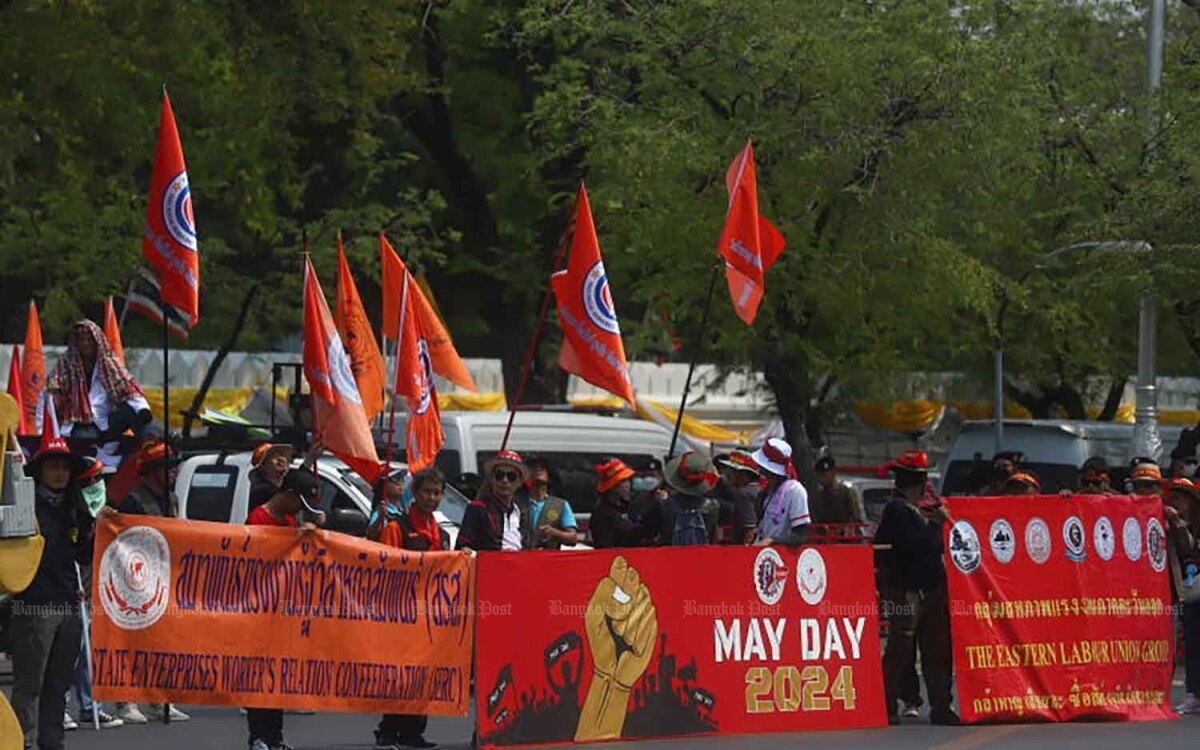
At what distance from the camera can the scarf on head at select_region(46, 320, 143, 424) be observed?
15156 millimetres

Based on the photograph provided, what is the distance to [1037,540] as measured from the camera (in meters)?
14.4

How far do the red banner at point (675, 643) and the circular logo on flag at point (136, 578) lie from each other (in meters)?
1.69

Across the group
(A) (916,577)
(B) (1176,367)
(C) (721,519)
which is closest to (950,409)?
(B) (1176,367)

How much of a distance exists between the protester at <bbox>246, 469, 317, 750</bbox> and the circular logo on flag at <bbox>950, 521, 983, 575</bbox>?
3.87 m

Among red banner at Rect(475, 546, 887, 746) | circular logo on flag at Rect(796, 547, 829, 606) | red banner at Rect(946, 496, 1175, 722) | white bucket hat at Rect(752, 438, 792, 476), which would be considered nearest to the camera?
red banner at Rect(475, 546, 887, 746)

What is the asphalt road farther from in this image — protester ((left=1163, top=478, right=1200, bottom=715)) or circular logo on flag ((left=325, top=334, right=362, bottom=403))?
circular logo on flag ((left=325, top=334, right=362, bottom=403))

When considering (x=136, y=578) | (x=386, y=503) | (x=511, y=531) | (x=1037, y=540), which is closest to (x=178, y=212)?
(x=386, y=503)

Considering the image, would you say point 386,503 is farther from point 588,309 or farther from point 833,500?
point 833,500

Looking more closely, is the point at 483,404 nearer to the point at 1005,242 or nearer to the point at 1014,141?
the point at 1005,242

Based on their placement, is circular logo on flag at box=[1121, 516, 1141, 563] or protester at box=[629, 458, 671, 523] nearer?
circular logo on flag at box=[1121, 516, 1141, 563]

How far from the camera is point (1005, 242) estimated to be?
1136 inches

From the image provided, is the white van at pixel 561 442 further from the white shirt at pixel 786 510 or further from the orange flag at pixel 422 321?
the white shirt at pixel 786 510

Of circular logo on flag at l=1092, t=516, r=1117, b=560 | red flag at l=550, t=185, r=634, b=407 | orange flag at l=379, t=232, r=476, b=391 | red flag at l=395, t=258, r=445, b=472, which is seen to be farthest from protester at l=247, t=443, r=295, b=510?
orange flag at l=379, t=232, r=476, b=391

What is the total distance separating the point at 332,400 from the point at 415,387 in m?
2.47
